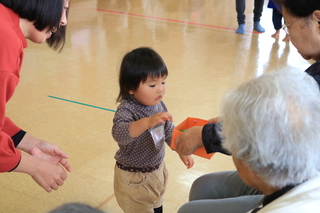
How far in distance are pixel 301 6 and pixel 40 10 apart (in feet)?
3.23

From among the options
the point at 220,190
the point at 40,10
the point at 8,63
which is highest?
the point at 40,10

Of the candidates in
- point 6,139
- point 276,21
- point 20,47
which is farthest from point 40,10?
point 276,21

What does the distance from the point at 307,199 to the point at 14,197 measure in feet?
5.91

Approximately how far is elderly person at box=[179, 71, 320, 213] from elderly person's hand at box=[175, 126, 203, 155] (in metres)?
0.52

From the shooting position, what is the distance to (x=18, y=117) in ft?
10.6

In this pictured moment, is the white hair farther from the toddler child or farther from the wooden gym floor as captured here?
the toddler child

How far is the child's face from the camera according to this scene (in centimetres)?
184

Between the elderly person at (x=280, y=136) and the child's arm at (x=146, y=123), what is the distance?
638mm

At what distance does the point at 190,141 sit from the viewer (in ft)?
5.31

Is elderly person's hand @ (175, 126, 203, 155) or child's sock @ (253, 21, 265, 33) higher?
elderly person's hand @ (175, 126, 203, 155)

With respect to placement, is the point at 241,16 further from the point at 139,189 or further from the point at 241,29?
the point at 139,189

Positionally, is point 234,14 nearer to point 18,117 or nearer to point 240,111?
point 18,117

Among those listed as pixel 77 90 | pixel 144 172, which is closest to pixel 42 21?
pixel 144 172

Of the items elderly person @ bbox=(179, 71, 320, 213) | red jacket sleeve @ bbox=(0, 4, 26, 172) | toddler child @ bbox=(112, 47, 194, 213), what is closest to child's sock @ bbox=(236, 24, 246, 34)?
toddler child @ bbox=(112, 47, 194, 213)
